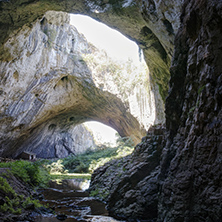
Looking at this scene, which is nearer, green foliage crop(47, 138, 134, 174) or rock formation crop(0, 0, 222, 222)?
rock formation crop(0, 0, 222, 222)

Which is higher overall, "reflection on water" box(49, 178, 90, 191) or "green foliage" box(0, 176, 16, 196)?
"green foliage" box(0, 176, 16, 196)

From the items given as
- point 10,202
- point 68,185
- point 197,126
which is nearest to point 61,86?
point 68,185

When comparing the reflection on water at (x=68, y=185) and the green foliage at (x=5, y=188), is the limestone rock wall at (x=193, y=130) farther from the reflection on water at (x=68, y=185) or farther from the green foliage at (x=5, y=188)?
the reflection on water at (x=68, y=185)

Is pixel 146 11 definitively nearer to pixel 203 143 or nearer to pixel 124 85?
pixel 203 143

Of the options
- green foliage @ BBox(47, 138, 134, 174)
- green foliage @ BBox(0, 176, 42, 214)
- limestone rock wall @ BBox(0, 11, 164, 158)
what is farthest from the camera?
green foliage @ BBox(47, 138, 134, 174)

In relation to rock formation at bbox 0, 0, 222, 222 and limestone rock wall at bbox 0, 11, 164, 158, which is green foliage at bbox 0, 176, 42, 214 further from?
limestone rock wall at bbox 0, 11, 164, 158

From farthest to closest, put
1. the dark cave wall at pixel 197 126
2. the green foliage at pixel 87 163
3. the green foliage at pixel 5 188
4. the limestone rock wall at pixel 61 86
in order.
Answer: the green foliage at pixel 87 163 < the limestone rock wall at pixel 61 86 < the green foliage at pixel 5 188 < the dark cave wall at pixel 197 126

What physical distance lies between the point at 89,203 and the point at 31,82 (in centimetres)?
1157

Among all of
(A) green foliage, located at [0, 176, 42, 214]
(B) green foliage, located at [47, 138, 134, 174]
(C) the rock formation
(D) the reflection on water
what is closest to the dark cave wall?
(C) the rock formation

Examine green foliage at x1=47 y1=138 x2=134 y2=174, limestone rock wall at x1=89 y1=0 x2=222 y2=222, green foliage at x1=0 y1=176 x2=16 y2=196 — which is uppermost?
limestone rock wall at x1=89 y1=0 x2=222 y2=222

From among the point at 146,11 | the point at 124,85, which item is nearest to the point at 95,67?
the point at 124,85

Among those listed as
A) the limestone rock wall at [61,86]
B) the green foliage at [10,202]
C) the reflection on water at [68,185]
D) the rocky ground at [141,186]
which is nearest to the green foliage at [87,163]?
the limestone rock wall at [61,86]

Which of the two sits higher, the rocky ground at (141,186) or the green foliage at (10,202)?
the rocky ground at (141,186)

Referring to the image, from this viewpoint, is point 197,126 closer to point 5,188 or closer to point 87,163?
point 5,188
